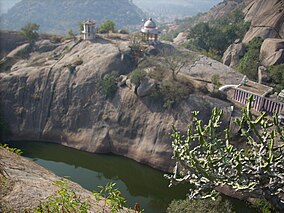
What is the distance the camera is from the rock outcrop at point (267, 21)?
113 ft

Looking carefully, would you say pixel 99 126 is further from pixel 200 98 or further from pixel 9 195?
pixel 9 195

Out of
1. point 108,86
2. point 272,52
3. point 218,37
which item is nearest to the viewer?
point 108,86

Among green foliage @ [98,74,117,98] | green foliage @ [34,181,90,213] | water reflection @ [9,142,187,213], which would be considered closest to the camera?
green foliage @ [34,181,90,213]

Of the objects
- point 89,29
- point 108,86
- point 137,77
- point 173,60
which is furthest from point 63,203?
point 89,29

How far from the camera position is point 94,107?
26.8 m

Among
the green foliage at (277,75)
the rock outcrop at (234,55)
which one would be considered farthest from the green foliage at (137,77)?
the rock outcrop at (234,55)

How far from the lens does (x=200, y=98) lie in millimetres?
23438

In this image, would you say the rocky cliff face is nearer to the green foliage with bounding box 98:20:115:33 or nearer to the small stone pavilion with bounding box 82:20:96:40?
the small stone pavilion with bounding box 82:20:96:40

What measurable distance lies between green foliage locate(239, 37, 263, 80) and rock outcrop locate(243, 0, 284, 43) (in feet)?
9.51

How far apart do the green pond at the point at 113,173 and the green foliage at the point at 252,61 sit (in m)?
14.7

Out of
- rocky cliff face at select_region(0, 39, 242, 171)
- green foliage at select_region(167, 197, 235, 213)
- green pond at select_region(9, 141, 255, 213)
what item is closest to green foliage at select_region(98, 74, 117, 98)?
rocky cliff face at select_region(0, 39, 242, 171)

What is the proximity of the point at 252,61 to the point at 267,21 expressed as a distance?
1012cm

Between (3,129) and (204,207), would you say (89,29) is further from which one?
(204,207)

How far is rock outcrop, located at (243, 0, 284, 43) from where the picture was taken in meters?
34.4
